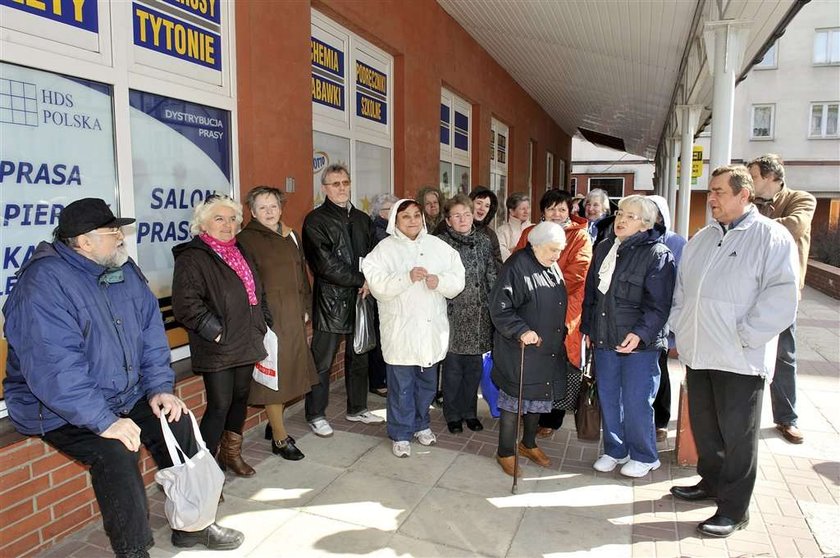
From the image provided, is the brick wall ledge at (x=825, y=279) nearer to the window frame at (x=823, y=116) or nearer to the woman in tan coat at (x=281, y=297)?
the woman in tan coat at (x=281, y=297)

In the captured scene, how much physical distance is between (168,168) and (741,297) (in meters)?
3.42

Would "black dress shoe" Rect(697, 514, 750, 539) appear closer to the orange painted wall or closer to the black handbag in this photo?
the black handbag

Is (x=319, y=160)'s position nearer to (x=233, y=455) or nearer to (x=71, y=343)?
(x=233, y=455)

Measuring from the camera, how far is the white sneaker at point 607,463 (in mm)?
3702

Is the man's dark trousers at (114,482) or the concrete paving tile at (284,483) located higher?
the man's dark trousers at (114,482)

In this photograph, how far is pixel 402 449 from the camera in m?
3.98

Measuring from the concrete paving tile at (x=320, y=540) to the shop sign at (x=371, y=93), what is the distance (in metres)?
4.39

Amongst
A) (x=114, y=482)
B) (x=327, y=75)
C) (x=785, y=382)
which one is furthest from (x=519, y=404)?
(x=327, y=75)

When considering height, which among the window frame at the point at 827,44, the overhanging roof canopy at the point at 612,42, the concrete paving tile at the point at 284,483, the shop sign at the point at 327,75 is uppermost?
the window frame at the point at 827,44

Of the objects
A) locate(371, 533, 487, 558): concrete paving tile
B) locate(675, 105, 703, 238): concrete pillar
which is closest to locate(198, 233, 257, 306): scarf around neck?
locate(371, 533, 487, 558): concrete paving tile

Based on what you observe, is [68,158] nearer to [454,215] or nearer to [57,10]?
[57,10]

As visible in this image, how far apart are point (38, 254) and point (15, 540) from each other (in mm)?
1367

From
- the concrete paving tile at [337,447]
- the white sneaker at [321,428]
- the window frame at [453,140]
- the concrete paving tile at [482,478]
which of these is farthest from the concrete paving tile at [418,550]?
the window frame at [453,140]

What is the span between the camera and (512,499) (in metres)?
3.38
